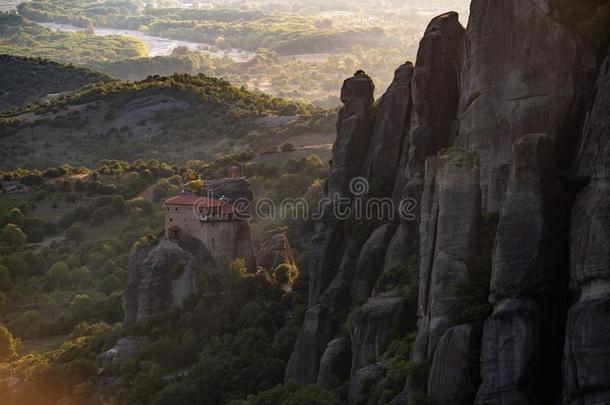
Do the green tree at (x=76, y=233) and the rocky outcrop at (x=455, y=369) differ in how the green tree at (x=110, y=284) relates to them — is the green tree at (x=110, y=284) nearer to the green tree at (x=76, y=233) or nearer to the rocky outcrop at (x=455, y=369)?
the green tree at (x=76, y=233)

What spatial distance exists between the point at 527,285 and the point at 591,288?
2.58 metres

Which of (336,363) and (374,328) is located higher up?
(374,328)

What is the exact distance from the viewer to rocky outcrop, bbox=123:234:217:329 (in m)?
68.8

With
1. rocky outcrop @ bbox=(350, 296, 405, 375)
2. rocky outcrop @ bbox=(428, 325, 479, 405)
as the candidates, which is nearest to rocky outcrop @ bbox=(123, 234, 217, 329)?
rocky outcrop @ bbox=(350, 296, 405, 375)

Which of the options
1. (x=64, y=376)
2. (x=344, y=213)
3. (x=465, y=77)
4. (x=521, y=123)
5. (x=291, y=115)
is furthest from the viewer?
(x=291, y=115)

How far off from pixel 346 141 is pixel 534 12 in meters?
17.5

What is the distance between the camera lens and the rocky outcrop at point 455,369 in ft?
122

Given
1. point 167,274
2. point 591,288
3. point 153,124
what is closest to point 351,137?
point 167,274

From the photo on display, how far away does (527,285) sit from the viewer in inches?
1430

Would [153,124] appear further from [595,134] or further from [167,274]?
[595,134]

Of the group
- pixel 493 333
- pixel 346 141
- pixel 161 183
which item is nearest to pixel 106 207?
pixel 161 183

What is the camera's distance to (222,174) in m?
110

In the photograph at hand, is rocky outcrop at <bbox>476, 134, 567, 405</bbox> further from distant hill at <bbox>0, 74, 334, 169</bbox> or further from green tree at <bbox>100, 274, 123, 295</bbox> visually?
distant hill at <bbox>0, 74, 334, 169</bbox>

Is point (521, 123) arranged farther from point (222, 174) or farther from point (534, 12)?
point (222, 174)
